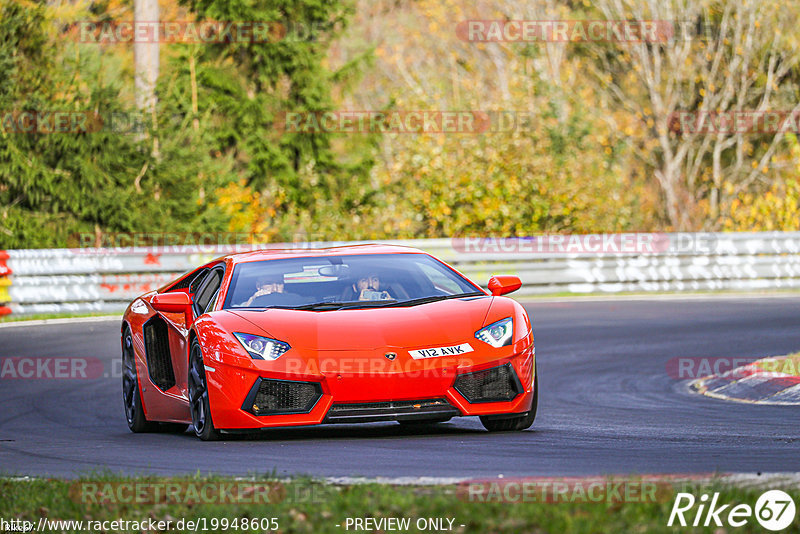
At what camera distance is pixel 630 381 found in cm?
1323

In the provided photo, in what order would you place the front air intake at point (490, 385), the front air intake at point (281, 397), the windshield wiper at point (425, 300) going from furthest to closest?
the windshield wiper at point (425, 300) < the front air intake at point (490, 385) < the front air intake at point (281, 397)

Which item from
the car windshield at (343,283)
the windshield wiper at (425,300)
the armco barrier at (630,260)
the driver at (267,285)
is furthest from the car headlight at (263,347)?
the armco barrier at (630,260)

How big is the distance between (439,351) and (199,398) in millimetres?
1683

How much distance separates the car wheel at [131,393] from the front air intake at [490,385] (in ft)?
10.0

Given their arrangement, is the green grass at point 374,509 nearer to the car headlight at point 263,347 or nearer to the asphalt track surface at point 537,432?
the asphalt track surface at point 537,432

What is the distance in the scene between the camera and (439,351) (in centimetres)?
838

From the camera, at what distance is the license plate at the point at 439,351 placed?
8336mm

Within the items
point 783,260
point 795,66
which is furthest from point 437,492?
point 795,66

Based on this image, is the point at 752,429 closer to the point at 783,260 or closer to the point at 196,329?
the point at 196,329

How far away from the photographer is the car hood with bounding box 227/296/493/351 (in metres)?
8.38

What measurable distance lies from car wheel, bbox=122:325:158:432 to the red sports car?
2.47 feet

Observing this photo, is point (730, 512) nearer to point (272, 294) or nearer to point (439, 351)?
point (439, 351)

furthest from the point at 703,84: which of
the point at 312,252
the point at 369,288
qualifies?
the point at 369,288

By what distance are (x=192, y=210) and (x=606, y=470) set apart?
19654 mm
